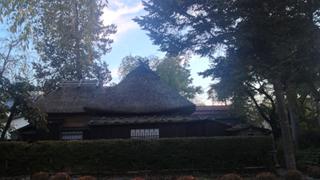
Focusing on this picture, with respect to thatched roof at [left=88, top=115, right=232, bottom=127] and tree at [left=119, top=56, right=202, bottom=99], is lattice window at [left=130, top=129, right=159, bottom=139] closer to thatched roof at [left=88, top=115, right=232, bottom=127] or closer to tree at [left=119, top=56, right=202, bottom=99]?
thatched roof at [left=88, top=115, right=232, bottom=127]

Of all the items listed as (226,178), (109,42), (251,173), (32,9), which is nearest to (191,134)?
(251,173)

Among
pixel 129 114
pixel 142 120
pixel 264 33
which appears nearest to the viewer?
pixel 264 33

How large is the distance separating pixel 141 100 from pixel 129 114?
4.33ft

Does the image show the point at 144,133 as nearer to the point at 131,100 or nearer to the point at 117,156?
the point at 131,100

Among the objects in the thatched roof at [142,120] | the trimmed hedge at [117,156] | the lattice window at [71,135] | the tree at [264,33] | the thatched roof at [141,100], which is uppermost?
the tree at [264,33]

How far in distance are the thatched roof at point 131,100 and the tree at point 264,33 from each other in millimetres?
7477

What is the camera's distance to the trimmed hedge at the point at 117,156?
19.1 m

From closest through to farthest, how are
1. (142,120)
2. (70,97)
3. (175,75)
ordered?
(142,120)
(70,97)
(175,75)

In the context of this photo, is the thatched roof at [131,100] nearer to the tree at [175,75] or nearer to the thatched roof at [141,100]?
the thatched roof at [141,100]

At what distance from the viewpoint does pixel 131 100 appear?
25562 mm

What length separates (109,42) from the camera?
167 feet

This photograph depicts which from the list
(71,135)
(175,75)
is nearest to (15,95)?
(71,135)

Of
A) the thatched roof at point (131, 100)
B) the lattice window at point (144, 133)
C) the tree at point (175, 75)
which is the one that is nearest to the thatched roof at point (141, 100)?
the thatched roof at point (131, 100)

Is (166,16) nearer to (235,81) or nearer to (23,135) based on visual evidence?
(235,81)
